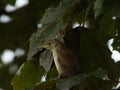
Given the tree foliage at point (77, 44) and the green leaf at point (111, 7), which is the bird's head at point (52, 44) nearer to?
the tree foliage at point (77, 44)

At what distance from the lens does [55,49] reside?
1.65 m

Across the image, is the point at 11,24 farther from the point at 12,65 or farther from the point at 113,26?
the point at 113,26

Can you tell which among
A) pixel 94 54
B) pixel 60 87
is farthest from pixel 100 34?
pixel 60 87

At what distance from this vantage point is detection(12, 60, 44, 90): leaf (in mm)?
1778

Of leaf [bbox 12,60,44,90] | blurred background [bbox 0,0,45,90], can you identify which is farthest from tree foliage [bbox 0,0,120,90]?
blurred background [bbox 0,0,45,90]

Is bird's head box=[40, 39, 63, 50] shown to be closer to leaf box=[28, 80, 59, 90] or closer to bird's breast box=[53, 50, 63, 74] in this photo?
bird's breast box=[53, 50, 63, 74]

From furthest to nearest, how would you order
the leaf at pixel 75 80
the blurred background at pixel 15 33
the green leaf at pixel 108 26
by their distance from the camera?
1. the blurred background at pixel 15 33
2. the green leaf at pixel 108 26
3. the leaf at pixel 75 80

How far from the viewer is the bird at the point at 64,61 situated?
158cm

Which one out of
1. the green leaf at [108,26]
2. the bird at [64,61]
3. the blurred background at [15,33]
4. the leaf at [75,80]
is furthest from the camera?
the blurred background at [15,33]

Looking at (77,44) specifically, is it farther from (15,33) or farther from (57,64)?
(15,33)

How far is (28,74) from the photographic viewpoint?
1.79m

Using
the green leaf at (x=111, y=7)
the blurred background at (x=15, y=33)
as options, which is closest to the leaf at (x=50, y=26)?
the green leaf at (x=111, y=7)

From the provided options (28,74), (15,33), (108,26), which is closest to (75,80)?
(28,74)

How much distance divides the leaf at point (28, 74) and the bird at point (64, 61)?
0.52 feet
